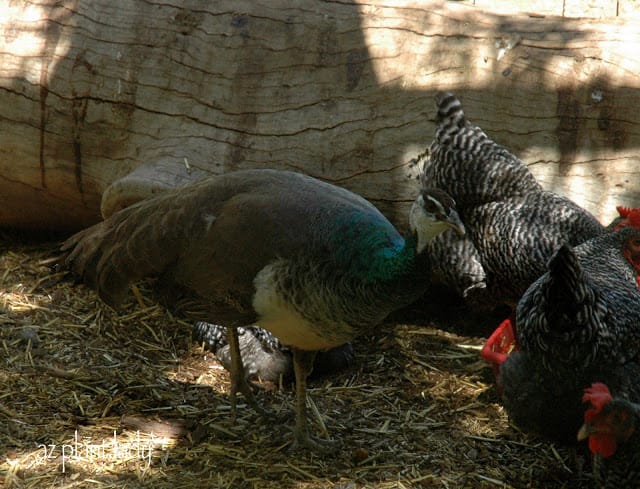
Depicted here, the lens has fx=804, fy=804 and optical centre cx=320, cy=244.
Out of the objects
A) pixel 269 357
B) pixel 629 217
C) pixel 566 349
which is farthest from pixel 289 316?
pixel 629 217

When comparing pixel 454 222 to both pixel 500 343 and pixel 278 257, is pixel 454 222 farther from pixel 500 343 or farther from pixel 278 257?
pixel 500 343

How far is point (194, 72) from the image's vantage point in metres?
5.01

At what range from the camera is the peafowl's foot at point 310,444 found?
386cm

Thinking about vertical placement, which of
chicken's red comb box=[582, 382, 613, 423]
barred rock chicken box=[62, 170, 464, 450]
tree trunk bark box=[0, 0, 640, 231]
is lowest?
chicken's red comb box=[582, 382, 613, 423]

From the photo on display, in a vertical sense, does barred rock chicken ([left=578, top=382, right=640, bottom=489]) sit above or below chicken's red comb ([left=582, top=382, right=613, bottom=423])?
below

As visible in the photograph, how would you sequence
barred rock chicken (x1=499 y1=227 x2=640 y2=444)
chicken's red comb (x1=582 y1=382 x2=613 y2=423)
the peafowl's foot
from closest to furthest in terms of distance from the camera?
chicken's red comb (x1=582 y1=382 x2=613 y2=423)
barred rock chicken (x1=499 y1=227 x2=640 y2=444)
the peafowl's foot

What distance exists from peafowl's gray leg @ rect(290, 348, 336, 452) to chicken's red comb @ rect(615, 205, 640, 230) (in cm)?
185

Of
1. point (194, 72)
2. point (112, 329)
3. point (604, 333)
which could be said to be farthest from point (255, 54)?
point (604, 333)

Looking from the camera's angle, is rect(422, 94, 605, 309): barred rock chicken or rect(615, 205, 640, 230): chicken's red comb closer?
rect(615, 205, 640, 230): chicken's red comb

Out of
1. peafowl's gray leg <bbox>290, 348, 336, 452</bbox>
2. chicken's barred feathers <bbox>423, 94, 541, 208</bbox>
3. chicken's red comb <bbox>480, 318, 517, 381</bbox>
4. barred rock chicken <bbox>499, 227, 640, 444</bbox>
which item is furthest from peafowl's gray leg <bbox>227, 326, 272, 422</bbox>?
chicken's barred feathers <bbox>423, 94, 541, 208</bbox>

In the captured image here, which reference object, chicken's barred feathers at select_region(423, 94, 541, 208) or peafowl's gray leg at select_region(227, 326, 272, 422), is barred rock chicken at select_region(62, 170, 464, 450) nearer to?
peafowl's gray leg at select_region(227, 326, 272, 422)

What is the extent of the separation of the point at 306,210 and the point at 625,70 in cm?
224

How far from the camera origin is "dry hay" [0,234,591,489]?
11.9 feet

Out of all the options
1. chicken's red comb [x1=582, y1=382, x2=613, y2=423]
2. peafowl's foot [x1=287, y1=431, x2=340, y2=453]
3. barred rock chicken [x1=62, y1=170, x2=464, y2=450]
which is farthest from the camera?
peafowl's foot [x1=287, y1=431, x2=340, y2=453]
